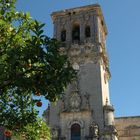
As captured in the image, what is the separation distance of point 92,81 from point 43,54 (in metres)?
26.8

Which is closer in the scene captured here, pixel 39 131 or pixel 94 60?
pixel 39 131

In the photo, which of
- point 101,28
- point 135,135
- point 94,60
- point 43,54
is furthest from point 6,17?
point 101,28

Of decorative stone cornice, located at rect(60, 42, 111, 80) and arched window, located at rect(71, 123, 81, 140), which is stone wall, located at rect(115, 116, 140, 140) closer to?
arched window, located at rect(71, 123, 81, 140)

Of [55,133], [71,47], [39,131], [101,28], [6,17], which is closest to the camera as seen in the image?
[6,17]

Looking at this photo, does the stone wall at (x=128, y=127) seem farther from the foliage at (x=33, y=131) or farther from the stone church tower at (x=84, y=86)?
the foliage at (x=33, y=131)

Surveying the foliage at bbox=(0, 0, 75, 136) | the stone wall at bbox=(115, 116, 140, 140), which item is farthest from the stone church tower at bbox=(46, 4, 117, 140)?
the foliage at bbox=(0, 0, 75, 136)

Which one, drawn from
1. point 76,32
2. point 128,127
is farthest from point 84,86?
point 76,32

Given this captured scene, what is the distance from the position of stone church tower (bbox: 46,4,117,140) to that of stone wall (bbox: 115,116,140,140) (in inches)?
134

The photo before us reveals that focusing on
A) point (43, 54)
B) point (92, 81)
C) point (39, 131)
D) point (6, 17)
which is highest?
point (92, 81)

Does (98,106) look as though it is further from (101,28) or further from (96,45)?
→ (101,28)

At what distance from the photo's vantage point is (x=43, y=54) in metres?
9.52

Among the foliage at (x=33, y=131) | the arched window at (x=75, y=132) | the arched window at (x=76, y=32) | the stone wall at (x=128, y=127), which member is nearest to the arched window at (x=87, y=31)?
the arched window at (x=76, y=32)

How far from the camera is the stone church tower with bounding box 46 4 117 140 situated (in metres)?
33.4

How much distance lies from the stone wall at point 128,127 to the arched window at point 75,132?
6256 millimetres
